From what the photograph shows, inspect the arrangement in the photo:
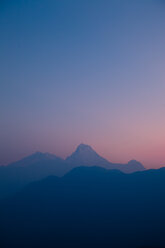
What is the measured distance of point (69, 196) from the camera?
13.2m

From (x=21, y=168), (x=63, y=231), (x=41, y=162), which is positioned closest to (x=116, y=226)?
(x=63, y=231)

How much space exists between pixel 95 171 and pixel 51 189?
4734 mm

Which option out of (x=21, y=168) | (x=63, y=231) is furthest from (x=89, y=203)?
(x=21, y=168)

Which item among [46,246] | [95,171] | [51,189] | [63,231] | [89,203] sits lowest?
[46,246]

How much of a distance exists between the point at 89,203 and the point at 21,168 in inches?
249

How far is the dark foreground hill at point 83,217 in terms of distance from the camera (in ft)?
34.9

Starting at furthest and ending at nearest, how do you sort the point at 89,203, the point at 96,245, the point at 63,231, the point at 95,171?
1. the point at 95,171
2. the point at 89,203
3. the point at 63,231
4. the point at 96,245

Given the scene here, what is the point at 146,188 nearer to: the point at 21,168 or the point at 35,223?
the point at 35,223

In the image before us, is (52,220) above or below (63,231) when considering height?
above

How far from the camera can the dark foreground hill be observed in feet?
34.9

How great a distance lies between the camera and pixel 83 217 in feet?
36.8

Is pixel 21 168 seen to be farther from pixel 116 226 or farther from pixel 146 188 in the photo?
pixel 146 188

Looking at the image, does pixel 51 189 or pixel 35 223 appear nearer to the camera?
pixel 35 223

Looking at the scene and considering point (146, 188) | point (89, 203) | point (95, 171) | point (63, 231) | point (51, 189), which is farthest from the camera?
point (95, 171)
